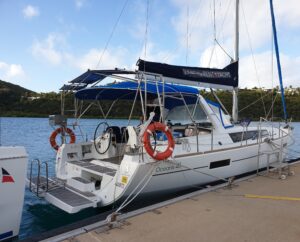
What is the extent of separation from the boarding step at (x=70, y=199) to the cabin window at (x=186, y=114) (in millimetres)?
3410

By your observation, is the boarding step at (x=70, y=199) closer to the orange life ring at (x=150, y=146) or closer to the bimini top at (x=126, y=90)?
the orange life ring at (x=150, y=146)

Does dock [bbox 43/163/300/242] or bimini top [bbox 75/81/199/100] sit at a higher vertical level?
bimini top [bbox 75/81/199/100]

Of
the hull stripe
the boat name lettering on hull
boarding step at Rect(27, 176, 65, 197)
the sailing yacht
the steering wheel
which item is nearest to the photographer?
the hull stripe

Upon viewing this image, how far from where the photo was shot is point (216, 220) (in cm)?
428

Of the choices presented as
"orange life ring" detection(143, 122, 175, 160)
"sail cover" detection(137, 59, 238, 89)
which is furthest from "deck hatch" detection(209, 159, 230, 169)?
"sail cover" detection(137, 59, 238, 89)

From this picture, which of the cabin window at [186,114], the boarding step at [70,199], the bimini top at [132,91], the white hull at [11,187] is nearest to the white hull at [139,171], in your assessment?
the boarding step at [70,199]

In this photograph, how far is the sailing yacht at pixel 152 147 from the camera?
17.0ft

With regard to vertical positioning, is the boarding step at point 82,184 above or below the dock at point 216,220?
above

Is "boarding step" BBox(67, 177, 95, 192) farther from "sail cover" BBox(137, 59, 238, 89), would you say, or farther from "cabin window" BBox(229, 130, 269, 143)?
"cabin window" BBox(229, 130, 269, 143)

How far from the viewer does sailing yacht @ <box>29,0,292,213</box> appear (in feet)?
17.0

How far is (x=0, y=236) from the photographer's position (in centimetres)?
381

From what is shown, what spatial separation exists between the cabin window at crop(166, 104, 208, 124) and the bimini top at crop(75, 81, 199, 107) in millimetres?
182

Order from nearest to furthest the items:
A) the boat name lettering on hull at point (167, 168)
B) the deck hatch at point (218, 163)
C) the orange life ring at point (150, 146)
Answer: the orange life ring at point (150, 146), the boat name lettering on hull at point (167, 168), the deck hatch at point (218, 163)

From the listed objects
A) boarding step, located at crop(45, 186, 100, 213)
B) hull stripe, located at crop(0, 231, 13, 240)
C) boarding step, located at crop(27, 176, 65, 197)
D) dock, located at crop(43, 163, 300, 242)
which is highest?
boarding step, located at crop(27, 176, 65, 197)
